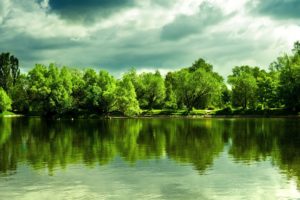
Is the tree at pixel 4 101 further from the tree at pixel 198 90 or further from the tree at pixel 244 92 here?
the tree at pixel 244 92

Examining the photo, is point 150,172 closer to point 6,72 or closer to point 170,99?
point 170,99

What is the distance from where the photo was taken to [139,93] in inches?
5669

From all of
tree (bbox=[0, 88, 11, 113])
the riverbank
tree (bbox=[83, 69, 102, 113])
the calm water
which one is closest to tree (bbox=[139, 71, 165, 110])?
the riverbank

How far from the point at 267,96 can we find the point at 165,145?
92888 millimetres

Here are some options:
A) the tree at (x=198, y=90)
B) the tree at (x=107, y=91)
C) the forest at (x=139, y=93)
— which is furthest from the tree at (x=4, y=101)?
the tree at (x=198, y=90)

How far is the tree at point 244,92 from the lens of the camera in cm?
13225

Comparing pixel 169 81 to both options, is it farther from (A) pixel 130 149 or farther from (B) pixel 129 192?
(B) pixel 129 192

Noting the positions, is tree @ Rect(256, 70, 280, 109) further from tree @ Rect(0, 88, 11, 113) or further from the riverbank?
tree @ Rect(0, 88, 11, 113)

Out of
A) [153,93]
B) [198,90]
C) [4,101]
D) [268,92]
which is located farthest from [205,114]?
[4,101]

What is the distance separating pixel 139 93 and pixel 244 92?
35586 mm

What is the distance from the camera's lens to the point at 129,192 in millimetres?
18828

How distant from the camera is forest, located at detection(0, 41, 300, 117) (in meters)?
117

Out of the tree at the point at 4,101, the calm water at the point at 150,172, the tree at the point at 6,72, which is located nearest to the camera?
the calm water at the point at 150,172

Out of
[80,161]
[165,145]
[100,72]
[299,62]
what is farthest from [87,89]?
[80,161]
